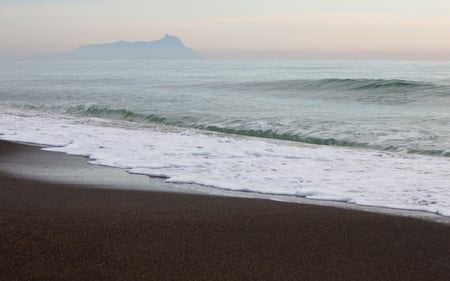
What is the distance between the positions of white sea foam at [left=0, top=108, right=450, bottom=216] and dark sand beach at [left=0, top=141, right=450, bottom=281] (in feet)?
3.07

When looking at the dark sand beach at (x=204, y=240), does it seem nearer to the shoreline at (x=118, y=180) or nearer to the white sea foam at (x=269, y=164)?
the shoreline at (x=118, y=180)

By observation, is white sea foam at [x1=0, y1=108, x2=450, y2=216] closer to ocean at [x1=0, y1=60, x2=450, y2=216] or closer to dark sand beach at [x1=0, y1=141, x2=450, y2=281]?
ocean at [x1=0, y1=60, x2=450, y2=216]

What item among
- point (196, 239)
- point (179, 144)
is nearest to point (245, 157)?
point (179, 144)

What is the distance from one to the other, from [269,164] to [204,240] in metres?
4.02

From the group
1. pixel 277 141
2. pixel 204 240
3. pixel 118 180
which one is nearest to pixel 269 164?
pixel 118 180

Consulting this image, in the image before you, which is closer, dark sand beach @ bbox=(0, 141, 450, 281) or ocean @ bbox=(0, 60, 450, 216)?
dark sand beach @ bbox=(0, 141, 450, 281)

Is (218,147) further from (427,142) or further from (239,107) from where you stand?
(239,107)

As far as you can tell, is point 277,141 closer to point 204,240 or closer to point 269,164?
point 269,164

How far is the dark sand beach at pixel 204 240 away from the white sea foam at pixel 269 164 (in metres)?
0.94

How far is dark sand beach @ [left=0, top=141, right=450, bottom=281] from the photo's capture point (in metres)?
3.77

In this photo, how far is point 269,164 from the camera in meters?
8.31

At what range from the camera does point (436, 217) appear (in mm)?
5461

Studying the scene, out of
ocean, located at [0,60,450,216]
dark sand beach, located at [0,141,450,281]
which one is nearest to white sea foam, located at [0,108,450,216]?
ocean, located at [0,60,450,216]

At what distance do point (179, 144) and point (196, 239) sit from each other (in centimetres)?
598
